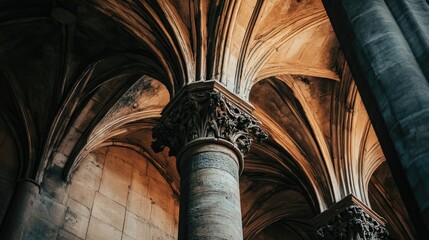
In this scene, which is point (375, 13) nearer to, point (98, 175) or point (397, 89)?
point (397, 89)

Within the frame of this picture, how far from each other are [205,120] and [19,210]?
3814mm

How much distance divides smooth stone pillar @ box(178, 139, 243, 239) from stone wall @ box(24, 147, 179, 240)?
142 inches

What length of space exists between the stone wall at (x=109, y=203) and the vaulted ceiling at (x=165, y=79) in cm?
28

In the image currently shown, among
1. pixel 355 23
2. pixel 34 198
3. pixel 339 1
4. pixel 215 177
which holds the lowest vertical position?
pixel 355 23

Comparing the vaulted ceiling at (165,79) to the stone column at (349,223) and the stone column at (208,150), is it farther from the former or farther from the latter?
the stone column at (208,150)

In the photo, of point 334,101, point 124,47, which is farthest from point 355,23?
point 334,101

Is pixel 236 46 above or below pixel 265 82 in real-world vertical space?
below

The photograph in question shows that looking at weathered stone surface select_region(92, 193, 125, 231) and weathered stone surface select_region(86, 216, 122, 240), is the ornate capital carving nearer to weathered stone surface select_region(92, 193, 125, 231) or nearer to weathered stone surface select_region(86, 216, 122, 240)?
weathered stone surface select_region(86, 216, 122, 240)

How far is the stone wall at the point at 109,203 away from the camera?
10258 mm

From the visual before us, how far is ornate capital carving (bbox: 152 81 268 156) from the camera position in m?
7.77

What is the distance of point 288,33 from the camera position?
34.1 ft

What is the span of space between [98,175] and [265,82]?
3663mm

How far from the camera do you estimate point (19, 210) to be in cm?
973

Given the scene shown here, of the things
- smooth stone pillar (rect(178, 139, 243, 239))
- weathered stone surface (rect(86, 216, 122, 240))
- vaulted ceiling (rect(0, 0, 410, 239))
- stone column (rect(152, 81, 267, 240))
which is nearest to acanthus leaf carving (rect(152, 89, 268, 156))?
stone column (rect(152, 81, 267, 240))
